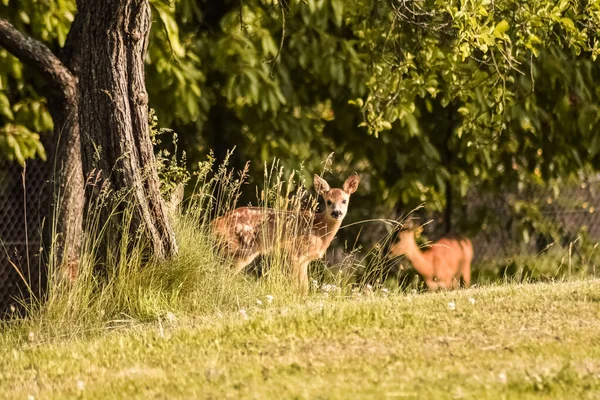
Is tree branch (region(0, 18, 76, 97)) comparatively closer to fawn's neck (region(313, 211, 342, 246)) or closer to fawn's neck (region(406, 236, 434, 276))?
fawn's neck (region(313, 211, 342, 246))

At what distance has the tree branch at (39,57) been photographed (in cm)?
948

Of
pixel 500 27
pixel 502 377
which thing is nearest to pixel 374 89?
pixel 500 27

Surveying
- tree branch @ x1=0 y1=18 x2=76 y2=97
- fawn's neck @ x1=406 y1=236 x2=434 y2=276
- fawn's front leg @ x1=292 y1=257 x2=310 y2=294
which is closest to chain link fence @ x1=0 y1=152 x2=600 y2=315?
fawn's neck @ x1=406 y1=236 x2=434 y2=276

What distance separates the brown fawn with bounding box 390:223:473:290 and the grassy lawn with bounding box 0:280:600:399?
4065 millimetres

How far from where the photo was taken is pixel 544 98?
13.5 meters

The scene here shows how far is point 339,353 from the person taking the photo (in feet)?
23.1

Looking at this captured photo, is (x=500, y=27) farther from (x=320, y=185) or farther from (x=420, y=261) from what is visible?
(x=420, y=261)

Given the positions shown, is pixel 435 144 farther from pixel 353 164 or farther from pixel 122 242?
pixel 122 242

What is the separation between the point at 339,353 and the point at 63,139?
3945mm

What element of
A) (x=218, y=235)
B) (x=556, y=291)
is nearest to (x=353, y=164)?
(x=218, y=235)

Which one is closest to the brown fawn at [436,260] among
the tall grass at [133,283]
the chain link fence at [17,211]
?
the tall grass at [133,283]

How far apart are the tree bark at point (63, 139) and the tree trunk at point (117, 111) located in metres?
0.44

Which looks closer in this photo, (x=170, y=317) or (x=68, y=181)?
(x=170, y=317)

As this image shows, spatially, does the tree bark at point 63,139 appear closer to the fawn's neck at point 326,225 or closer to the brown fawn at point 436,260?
the fawn's neck at point 326,225
